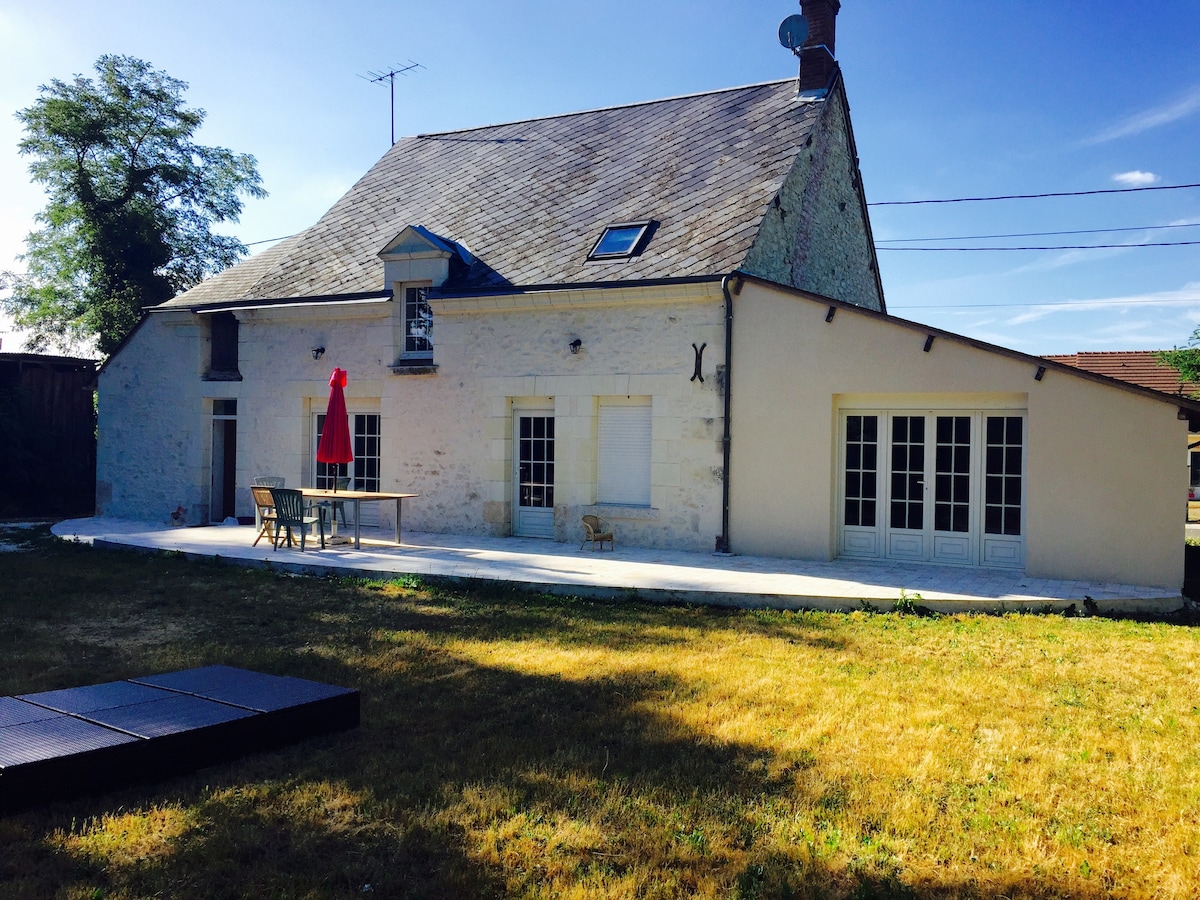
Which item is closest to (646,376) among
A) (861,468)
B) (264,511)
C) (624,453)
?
(624,453)

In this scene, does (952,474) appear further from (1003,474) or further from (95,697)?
(95,697)

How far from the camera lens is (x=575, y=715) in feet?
16.8

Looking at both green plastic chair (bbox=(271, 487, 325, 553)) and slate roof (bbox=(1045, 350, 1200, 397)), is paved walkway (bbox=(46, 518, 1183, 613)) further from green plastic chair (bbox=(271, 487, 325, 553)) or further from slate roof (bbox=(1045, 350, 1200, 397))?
slate roof (bbox=(1045, 350, 1200, 397))

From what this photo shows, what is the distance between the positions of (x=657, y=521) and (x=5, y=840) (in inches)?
357

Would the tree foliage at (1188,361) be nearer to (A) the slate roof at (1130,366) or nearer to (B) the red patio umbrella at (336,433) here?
(A) the slate roof at (1130,366)

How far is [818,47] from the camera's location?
1427 centimetres

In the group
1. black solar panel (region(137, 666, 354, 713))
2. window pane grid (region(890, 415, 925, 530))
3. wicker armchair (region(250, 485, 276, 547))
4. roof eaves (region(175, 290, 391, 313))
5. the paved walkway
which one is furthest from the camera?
roof eaves (region(175, 290, 391, 313))

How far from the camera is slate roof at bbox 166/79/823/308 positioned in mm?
12422

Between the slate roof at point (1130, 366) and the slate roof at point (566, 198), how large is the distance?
15216 millimetres

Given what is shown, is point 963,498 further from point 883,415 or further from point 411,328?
point 411,328

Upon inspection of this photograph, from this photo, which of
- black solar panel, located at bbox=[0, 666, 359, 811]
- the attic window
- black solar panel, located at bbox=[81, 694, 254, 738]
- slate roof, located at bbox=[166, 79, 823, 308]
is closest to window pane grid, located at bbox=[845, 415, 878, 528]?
slate roof, located at bbox=[166, 79, 823, 308]

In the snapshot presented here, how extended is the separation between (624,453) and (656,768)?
26.9 feet

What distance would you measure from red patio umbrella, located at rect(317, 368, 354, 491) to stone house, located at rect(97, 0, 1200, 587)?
1719 mm

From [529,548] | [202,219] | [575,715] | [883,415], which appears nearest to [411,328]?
[529,548]
